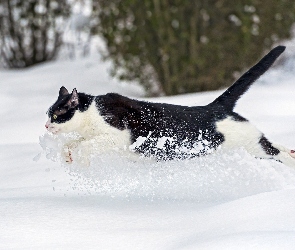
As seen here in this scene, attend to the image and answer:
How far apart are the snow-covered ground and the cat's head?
0.54ft

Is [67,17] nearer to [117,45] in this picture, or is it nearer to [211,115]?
[117,45]

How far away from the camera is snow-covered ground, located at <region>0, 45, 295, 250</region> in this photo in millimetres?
2629

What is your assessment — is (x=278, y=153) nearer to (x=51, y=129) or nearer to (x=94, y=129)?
(x=94, y=129)

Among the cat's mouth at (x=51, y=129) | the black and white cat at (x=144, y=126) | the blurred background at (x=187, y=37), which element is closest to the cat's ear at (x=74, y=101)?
the black and white cat at (x=144, y=126)

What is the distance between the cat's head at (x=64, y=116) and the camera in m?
3.47

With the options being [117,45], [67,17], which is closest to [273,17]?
[117,45]

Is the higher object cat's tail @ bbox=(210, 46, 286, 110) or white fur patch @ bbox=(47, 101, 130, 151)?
cat's tail @ bbox=(210, 46, 286, 110)

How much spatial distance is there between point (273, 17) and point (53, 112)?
5.03 meters

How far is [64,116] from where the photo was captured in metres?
3.47

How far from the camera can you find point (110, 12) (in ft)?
25.2

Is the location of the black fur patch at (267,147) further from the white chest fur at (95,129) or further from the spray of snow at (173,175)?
the white chest fur at (95,129)

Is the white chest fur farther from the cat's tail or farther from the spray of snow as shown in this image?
the cat's tail

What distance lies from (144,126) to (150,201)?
1.26 feet

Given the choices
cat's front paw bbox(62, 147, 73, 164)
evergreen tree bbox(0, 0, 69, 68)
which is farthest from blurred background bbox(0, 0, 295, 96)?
cat's front paw bbox(62, 147, 73, 164)
